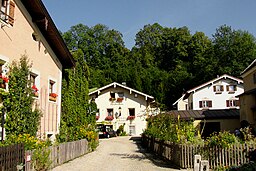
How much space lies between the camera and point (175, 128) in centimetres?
1588

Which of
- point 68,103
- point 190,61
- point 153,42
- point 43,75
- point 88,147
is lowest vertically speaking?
point 88,147

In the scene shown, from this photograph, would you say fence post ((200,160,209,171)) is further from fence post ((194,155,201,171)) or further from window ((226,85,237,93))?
window ((226,85,237,93))

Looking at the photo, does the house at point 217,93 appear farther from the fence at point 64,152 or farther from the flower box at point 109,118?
the fence at point 64,152

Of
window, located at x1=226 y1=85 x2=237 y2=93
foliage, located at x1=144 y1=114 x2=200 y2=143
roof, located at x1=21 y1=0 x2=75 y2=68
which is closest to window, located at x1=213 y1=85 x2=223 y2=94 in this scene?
window, located at x1=226 y1=85 x2=237 y2=93

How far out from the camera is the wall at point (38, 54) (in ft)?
39.8

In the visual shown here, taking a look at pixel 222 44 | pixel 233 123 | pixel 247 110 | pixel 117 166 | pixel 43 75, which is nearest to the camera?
pixel 117 166

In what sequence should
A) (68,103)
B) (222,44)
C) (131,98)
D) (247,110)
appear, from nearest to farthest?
1. (68,103)
2. (247,110)
3. (131,98)
4. (222,44)

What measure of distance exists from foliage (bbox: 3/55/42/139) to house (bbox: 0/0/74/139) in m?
0.43

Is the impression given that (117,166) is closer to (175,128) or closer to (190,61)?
(175,128)

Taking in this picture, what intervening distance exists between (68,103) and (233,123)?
21036mm

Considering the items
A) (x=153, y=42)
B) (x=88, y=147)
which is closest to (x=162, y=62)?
(x=153, y=42)

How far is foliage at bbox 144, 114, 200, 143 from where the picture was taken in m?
14.4

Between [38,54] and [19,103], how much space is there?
3657 millimetres

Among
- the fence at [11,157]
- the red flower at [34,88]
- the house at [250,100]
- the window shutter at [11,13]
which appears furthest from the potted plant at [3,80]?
the house at [250,100]
